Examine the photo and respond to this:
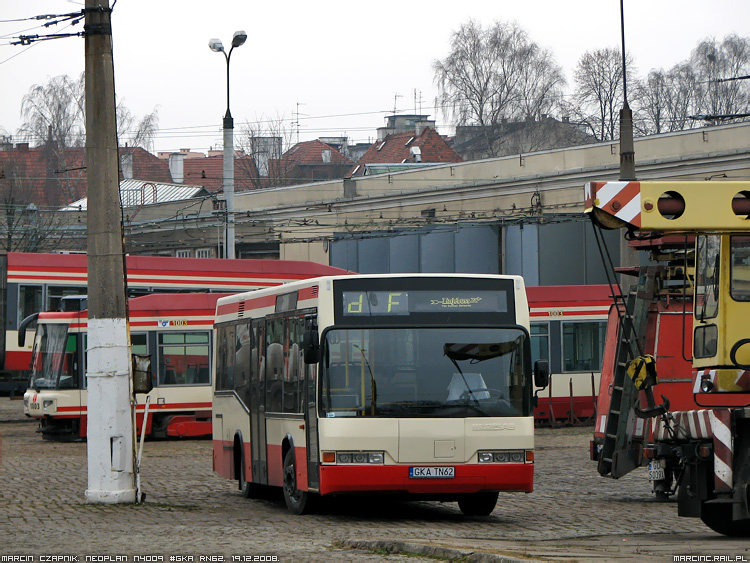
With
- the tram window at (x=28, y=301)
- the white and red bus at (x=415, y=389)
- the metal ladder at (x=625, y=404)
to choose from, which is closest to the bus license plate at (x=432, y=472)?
the white and red bus at (x=415, y=389)

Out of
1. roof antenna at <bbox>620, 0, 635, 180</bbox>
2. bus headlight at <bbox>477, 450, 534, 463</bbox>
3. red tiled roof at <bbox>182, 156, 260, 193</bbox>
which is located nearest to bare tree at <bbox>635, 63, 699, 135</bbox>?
red tiled roof at <bbox>182, 156, 260, 193</bbox>

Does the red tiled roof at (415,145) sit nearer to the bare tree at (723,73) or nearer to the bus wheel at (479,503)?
the bare tree at (723,73)

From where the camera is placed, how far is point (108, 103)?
14844 mm

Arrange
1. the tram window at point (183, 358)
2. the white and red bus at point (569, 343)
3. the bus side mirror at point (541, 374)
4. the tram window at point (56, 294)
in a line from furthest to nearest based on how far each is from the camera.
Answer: the tram window at point (56, 294) → the white and red bus at point (569, 343) → the tram window at point (183, 358) → the bus side mirror at point (541, 374)

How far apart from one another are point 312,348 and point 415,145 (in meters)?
68.1

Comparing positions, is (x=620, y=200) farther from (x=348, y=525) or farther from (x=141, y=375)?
(x=141, y=375)

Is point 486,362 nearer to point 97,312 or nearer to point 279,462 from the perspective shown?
point 279,462

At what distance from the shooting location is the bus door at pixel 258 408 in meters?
15.2

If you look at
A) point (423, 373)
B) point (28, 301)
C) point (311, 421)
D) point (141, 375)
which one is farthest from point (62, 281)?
point (423, 373)

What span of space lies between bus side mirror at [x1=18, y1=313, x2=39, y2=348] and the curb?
788 inches

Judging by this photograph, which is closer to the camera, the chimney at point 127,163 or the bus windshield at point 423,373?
the bus windshield at point 423,373

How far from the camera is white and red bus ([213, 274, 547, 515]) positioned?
12.7 metres

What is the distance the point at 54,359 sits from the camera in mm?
27172

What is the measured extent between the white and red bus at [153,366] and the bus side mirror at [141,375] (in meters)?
12.1
